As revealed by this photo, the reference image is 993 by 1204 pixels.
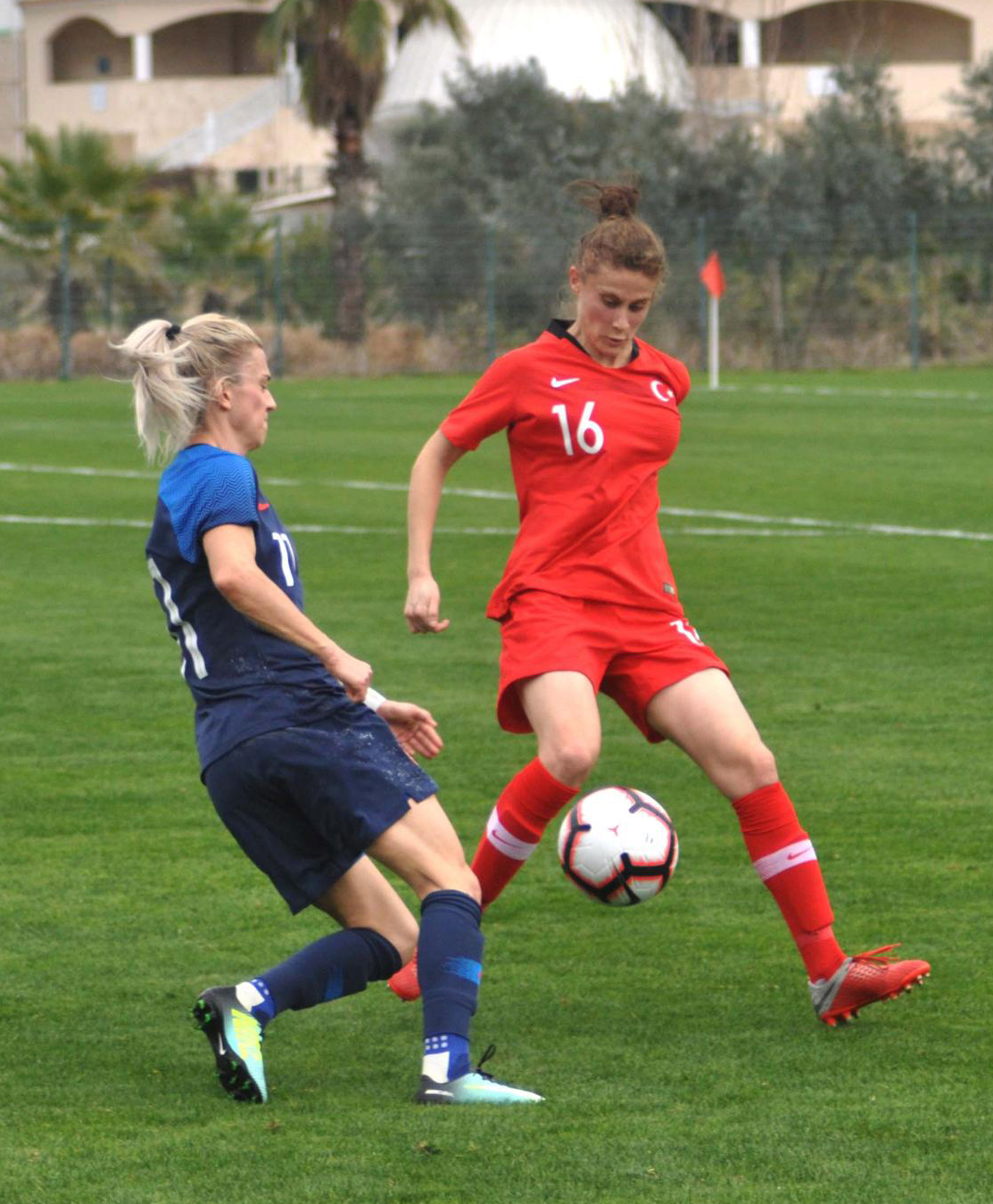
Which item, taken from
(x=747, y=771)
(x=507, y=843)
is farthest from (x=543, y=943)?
(x=747, y=771)

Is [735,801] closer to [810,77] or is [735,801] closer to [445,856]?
[445,856]

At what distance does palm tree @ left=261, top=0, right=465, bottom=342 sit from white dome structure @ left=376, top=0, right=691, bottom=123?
51.8 feet

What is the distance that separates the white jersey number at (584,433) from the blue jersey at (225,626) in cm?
108

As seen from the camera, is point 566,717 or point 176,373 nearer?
point 176,373

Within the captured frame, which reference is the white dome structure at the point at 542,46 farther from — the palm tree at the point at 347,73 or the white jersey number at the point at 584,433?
the white jersey number at the point at 584,433

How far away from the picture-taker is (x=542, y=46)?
188ft

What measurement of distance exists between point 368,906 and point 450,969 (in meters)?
0.32

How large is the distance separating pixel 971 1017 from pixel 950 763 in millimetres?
2787

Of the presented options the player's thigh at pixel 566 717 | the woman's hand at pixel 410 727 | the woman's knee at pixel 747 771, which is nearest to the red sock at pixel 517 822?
the player's thigh at pixel 566 717

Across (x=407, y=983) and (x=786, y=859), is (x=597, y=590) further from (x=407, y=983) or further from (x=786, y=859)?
(x=407, y=983)

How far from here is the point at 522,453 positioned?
534 centimetres

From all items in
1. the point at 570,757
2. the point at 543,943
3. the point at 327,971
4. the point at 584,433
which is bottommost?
the point at 543,943

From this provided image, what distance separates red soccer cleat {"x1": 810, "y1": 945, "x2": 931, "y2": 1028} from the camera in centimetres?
473

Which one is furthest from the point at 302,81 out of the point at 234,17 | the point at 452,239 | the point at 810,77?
the point at 234,17
